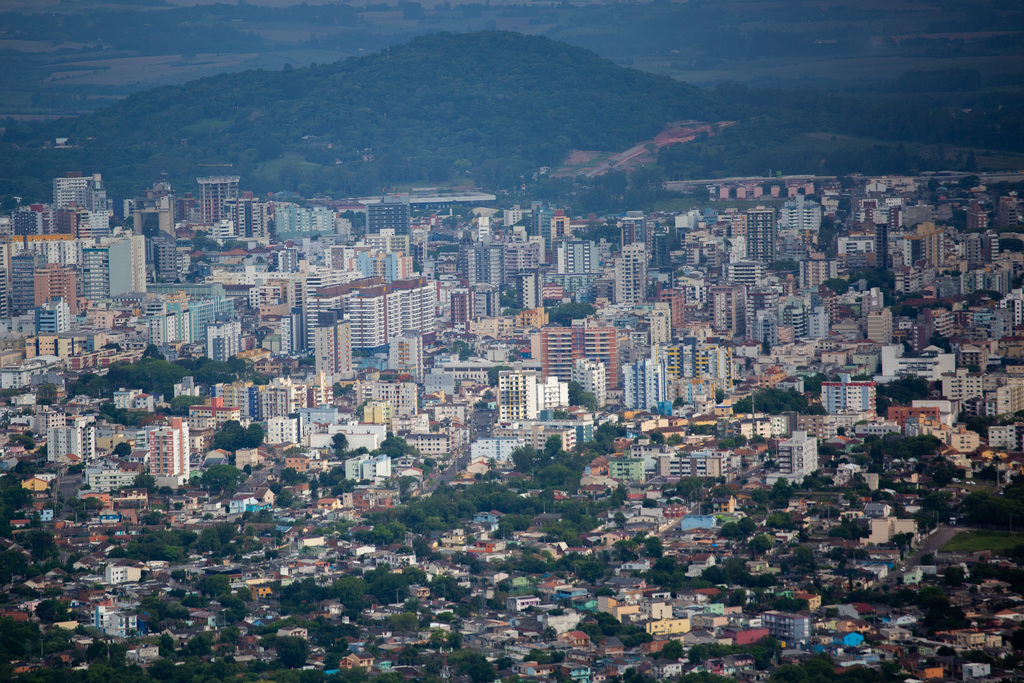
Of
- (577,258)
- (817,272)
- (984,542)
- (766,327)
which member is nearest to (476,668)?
(984,542)

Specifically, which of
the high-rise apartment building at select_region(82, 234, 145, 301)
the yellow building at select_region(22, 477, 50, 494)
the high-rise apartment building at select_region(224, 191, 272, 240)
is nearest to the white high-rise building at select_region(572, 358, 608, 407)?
the yellow building at select_region(22, 477, 50, 494)

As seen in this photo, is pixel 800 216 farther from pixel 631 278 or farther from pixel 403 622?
pixel 403 622

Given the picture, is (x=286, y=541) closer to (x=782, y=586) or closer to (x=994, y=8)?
(x=782, y=586)

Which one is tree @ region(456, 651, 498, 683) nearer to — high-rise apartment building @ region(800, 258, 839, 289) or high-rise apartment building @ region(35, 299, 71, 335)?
high-rise apartment building @ region(35, 299, 71, 335)

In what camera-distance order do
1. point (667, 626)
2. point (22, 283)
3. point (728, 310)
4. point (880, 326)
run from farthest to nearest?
point (22, 283), point (728, 310), point (880, 326), point (667, 626)

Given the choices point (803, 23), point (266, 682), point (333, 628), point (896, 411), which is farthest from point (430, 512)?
point (803, 23)

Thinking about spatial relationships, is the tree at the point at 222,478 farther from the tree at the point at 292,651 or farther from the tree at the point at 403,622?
the tree at the point at 292,651

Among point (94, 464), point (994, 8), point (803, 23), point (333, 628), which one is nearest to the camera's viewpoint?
point (333, 628)
